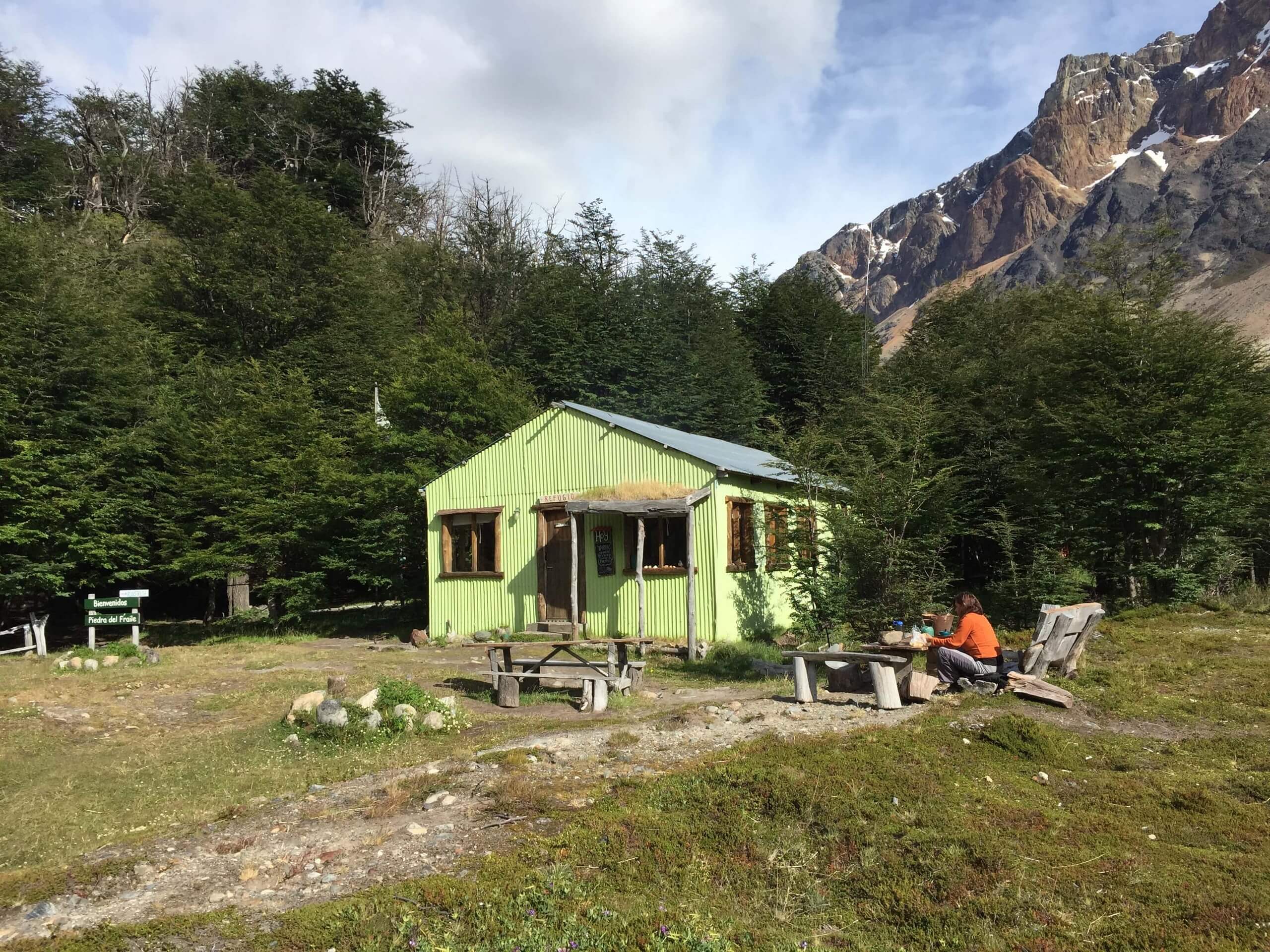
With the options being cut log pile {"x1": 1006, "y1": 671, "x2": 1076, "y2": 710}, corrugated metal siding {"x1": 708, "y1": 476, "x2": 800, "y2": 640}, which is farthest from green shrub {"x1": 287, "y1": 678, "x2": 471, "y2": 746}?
corrugated metal siding {"x1": 708, "y1": 476, "x2": 800, "y2": 640}

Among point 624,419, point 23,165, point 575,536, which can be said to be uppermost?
point 23,165

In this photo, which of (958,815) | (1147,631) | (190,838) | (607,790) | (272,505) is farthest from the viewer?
(272,505)

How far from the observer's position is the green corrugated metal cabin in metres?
15.0

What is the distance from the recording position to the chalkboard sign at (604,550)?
16.2m

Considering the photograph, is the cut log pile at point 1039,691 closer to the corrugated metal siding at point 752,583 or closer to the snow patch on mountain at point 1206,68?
the corrugated metal siding at point 752,583

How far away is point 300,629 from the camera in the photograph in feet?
65.9

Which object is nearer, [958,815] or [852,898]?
[852,898]

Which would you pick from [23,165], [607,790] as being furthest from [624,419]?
[23,165]

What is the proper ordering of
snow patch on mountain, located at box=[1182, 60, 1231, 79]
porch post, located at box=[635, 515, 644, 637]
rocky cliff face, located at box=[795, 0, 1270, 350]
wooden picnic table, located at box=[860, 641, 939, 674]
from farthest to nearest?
snow patch on mountain, located at box=[1182, 60, 1231, 79] → rocky cliff face, located at box=[795, 0, 1270, 350] → porch post, located at box=[635, 515, 644, 637] → wooden picnic table, located at box=[860, 641, 939, 674]

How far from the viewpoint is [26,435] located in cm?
1794

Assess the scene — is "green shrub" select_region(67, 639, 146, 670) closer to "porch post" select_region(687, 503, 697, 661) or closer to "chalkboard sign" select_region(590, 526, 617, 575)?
"chalkboard sign" select_region(590, 526, 617, 575)

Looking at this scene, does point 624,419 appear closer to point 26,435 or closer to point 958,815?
point 958,815

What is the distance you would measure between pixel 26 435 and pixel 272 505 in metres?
5.45

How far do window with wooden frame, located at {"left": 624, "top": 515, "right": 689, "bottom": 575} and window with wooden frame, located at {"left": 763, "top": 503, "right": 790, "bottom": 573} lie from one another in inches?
65.9
